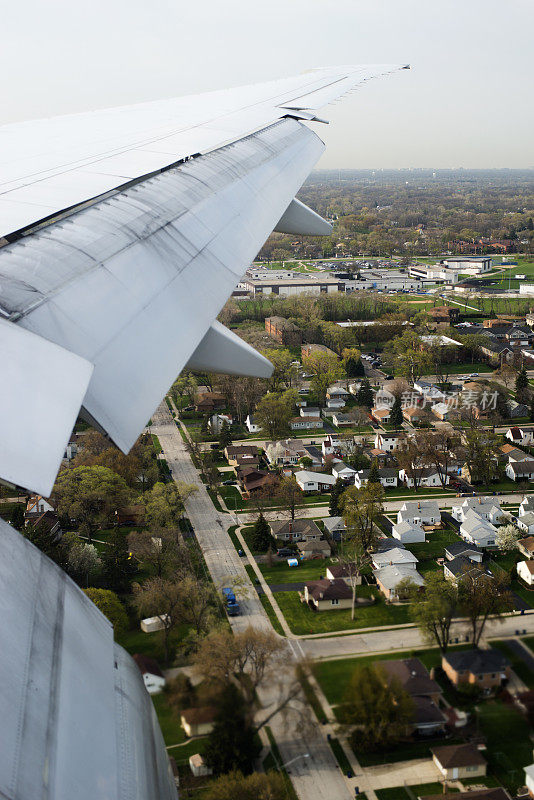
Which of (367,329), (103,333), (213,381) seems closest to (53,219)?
(103,333)

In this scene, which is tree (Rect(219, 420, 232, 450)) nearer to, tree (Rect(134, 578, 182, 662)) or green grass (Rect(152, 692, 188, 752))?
tree (Rect(134, 578, 182, 662))

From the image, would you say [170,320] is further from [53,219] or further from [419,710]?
[419,710]

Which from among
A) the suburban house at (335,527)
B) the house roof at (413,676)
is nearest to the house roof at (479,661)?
the house roof at (413,676)

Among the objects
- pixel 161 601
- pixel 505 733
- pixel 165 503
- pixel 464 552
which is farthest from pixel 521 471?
pixel 505 733

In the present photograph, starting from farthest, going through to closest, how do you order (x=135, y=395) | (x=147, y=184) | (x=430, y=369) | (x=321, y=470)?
(x=430, y=369) → (x=321, y=470) → (x=147, y=184) → (x=135, y=395)

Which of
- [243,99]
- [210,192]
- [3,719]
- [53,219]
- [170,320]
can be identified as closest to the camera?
[3,719]

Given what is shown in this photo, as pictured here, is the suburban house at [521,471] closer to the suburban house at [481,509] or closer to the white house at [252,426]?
the suburban house at [481,509]

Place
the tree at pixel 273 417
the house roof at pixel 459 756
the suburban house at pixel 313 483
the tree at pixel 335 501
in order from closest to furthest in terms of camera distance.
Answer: the house roof at pixel 459 756 < the tree at pixel 335 501 < the suburban house at pixel 313 483 < the tree at pixel 273 417

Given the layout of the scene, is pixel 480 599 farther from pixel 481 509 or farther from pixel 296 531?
pixel 481 509
